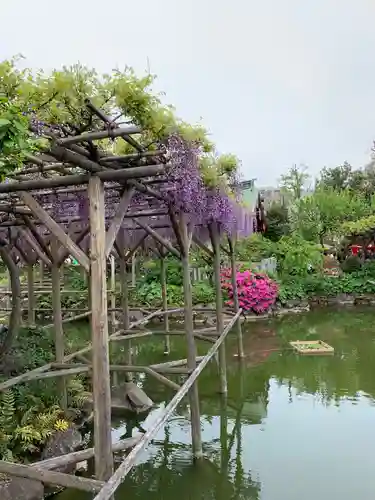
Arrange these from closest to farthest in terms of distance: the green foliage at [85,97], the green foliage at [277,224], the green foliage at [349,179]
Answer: the green foliage at [85,97], the green foliage at [277,224], the green foliage at [349,179]

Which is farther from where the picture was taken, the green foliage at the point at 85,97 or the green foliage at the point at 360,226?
the green foliage at the point at 360,226

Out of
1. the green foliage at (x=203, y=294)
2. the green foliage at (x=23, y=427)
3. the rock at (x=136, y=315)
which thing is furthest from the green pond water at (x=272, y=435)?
the green foliage at (x=203, y=294)

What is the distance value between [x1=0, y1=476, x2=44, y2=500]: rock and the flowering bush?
8.53m

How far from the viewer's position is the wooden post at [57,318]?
17.4 ft

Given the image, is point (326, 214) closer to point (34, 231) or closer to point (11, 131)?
point (34, 231)

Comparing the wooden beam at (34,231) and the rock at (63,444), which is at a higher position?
the wooden beam at (34,231)

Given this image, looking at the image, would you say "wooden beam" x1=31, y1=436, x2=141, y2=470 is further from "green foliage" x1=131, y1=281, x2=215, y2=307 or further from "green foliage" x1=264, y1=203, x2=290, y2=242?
"green foliage" x1=264, y1=203, x2=290, y2=242

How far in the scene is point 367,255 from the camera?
1666 centimetres

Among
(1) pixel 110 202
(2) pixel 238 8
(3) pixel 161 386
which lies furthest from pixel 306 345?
(2) pixel 238 8

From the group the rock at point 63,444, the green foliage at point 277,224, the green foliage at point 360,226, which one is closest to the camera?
the rock at point 63,444

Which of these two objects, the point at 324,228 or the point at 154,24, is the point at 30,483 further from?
the point at 324,228

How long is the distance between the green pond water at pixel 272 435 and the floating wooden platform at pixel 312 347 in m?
0.17

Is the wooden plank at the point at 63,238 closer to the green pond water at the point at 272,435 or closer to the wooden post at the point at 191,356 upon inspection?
the wooden post at the point at 191,356

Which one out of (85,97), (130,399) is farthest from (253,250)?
(85,97)
